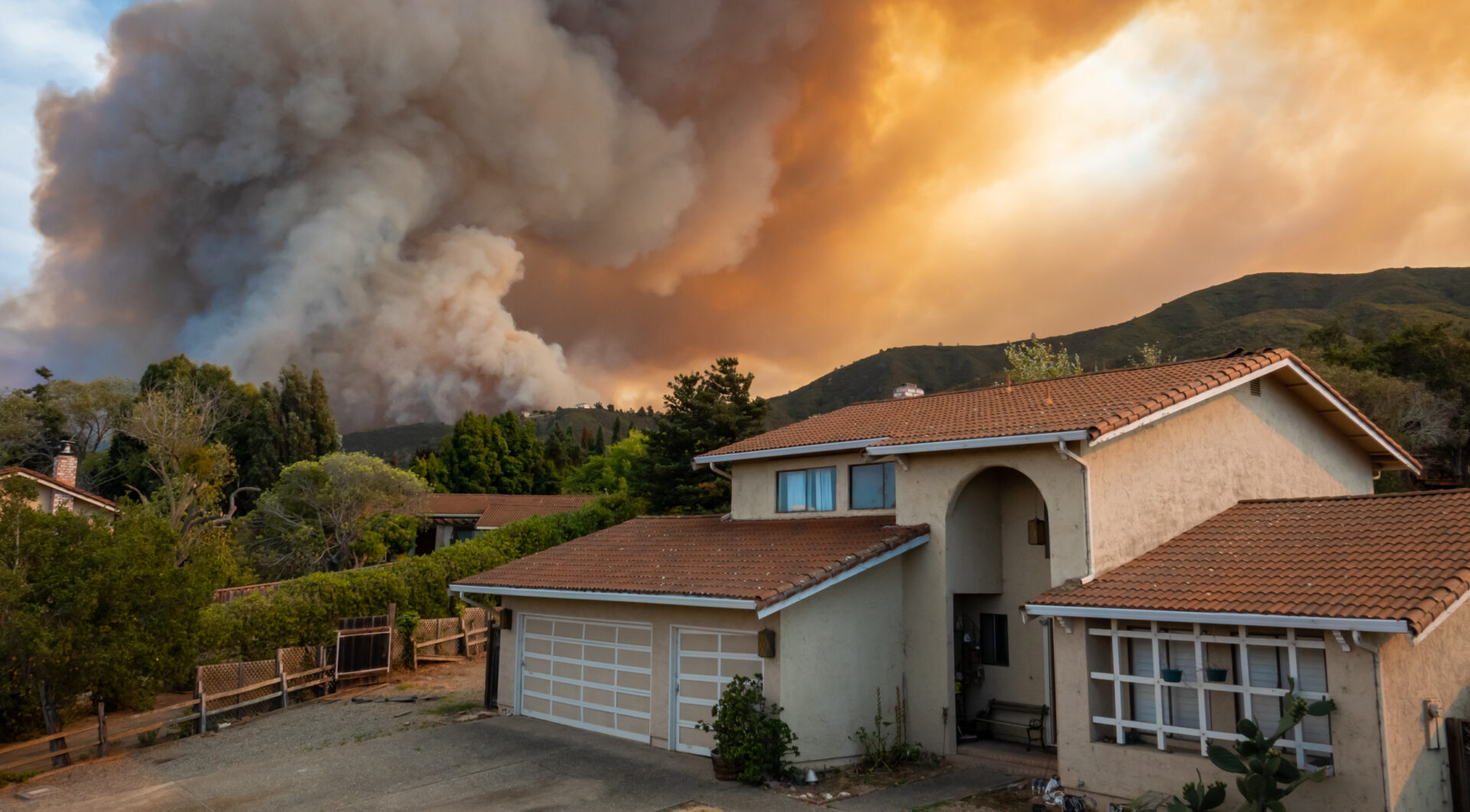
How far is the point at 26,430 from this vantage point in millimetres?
54812

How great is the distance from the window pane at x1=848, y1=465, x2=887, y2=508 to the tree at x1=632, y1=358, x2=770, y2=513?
1836cm

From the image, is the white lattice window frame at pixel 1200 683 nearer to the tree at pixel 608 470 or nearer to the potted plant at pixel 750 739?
the potted plant at pixel 750 739

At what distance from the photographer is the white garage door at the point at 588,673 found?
51.2ft

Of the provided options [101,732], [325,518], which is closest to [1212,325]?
[325,518]

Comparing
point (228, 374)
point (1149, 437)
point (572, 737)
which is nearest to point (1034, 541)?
point (1149, 437)

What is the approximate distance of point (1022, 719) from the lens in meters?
14.5

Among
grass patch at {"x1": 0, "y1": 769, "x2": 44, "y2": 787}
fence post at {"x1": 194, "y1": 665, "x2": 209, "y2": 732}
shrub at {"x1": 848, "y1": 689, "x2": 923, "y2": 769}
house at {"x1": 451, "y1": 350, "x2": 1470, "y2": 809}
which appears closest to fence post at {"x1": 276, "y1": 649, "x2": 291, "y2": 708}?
fence post at {"x1": 194, "y1": 665, "x2": 209, "y2": 732}

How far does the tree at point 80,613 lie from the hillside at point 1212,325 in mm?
77444

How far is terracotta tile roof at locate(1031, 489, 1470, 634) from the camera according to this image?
934 centimetres

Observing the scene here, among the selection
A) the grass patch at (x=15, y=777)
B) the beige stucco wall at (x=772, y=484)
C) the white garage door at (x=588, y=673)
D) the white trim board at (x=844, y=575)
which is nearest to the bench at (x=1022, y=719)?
the white trim board at (x=844, y=575)

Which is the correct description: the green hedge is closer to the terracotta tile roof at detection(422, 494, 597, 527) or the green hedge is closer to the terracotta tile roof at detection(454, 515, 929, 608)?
the terracotta tile roof at detection(454, 515, 929, 608)

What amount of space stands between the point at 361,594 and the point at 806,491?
14321 millimetres

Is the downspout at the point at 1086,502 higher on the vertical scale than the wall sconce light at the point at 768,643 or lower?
higher

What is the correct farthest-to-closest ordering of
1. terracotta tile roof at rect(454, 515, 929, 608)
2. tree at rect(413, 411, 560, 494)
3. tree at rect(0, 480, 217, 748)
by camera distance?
tree at rect(413, 411, 560, 494)
tree at rect(0, 480, 217, 748)
terracotta tile roof at rect(454, 515, 929, 608)
